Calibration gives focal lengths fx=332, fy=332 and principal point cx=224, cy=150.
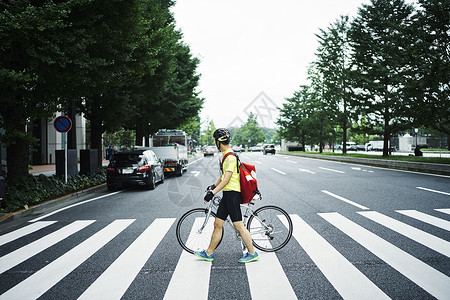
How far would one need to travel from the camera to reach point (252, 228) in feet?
16.3

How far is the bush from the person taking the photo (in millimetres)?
8344

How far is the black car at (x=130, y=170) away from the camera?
12.1 meters

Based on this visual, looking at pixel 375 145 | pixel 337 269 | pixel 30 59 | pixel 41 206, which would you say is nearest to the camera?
pixel 337 269

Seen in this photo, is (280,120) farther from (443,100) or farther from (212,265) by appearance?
(212,265)

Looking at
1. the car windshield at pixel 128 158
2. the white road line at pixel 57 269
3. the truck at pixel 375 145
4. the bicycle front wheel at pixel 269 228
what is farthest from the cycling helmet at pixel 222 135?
the truck at pixel 375 145

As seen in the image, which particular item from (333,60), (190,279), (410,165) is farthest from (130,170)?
(333,60)

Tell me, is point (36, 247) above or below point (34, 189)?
below

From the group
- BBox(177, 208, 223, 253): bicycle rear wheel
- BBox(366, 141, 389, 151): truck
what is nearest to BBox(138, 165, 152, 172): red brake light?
BBox(177, 208, 223, 253): bicycle rear wheel

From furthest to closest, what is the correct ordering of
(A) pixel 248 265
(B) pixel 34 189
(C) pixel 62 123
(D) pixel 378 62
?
(D) pixel 378 62 < (C) pixel 62 123 < (B) pixel 34 189 < (A) pixel 248 265

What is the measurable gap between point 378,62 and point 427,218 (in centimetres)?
2542

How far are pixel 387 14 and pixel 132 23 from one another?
2624cm

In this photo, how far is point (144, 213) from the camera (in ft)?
26.1

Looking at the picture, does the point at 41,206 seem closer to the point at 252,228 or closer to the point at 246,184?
the point at 252,228

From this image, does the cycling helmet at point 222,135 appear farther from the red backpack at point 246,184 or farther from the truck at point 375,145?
the truck at point 375,145
